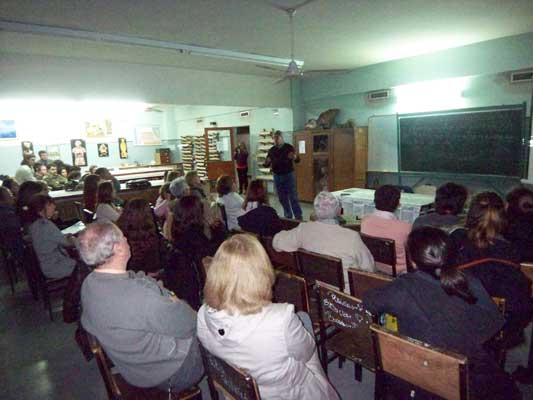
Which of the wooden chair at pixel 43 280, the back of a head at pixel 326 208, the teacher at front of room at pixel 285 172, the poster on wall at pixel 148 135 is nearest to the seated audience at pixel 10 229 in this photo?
the wooden chair at pixel 43 280

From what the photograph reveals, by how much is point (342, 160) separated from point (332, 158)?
0.24m

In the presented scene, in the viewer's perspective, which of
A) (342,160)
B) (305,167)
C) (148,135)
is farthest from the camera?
(148,135)

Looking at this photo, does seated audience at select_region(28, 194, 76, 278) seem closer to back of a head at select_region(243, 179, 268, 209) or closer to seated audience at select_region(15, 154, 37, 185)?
back of a head at select_region(243, 179, 268, 209)

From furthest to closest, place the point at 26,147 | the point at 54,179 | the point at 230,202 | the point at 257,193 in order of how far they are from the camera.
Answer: the point at 26,147, the point at 54,179, the point at 230,202, the point at 257,193

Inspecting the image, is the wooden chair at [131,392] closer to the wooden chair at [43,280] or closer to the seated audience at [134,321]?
the seated audience at [134,321]

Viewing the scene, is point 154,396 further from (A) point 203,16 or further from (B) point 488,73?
(B) point 488,73

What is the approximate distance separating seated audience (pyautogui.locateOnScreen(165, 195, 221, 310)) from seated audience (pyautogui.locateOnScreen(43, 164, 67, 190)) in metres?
5.81

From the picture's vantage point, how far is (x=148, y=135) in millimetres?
12320

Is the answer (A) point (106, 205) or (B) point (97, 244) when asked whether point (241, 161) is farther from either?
(B) point (97, 244)

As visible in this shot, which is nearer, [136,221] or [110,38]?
[136,221]

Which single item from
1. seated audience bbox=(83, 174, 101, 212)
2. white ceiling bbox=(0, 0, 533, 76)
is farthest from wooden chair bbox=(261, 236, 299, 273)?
seated audience bbox=(83, 174, 101, 212)

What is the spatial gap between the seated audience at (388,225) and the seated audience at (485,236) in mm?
Result: 499

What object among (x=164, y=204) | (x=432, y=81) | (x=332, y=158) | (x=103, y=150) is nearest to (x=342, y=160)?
(x=332, y=158)

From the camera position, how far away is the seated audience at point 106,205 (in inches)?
152
